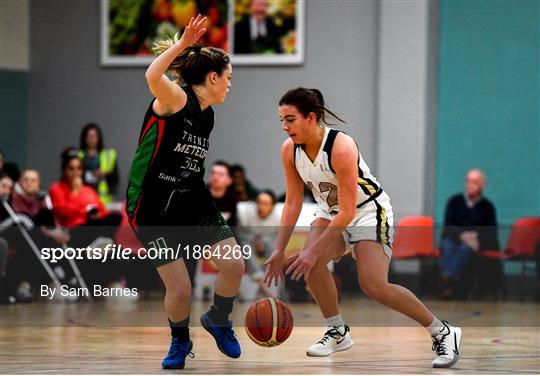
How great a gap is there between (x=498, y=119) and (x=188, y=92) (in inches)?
262

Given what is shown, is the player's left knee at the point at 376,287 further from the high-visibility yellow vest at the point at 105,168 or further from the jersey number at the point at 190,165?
the high-visibility yellow vest at the point at 105,168

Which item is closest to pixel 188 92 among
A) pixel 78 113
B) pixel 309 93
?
pixel 309 93

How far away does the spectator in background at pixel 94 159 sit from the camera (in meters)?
11.1

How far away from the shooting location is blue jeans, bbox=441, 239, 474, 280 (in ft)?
33.5

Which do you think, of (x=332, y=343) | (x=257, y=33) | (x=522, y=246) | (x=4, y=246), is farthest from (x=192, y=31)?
(x=257, y=33)

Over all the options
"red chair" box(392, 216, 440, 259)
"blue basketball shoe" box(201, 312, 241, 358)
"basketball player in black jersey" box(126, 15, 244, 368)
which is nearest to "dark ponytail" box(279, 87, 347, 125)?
"basketball player in black jersey" box(126, 15, 244, 368)

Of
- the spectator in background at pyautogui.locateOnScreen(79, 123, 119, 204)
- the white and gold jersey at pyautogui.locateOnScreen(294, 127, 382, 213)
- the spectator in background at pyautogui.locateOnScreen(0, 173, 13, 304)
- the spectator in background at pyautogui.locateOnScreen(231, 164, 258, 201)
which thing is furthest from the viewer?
the spectator in background at pyautogui.locateOnScreen(79, 123, 119, 204)

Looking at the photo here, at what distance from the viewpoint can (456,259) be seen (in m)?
10.2

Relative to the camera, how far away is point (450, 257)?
10.3 meters

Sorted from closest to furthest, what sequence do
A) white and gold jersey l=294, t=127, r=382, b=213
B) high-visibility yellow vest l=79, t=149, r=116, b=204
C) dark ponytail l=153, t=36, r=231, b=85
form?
dark ponytail l=153, t=36, r=231, b=85 < white and gold jersey l=294, t=127, r=382, b=213 < high-visibility yellow vest l=79, t=149, r=116, b=204

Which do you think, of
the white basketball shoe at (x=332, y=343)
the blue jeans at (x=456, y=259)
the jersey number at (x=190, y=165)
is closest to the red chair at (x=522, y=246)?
the blue jeans at (x=456, y=259)

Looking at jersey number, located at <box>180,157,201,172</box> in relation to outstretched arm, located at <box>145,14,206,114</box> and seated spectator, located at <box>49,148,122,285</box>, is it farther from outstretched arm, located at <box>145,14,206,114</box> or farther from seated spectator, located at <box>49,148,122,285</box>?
seated spectator, located at <box>49,148,122,285</box>

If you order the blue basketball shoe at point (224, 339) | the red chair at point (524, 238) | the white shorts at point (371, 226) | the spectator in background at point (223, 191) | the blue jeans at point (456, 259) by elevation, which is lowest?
the blue jeans at point (456, 259)

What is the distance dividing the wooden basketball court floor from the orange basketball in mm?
140
